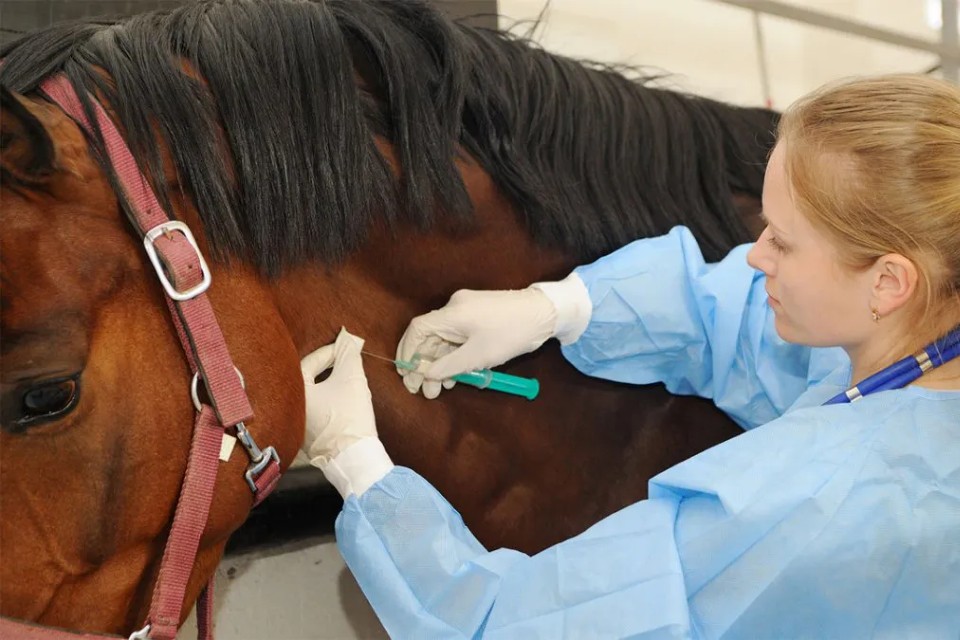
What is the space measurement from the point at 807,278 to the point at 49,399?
57 cm

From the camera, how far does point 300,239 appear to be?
667 millimetres

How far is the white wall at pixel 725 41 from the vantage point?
5.08 feet

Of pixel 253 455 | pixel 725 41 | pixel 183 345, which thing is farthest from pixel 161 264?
pixel 725 41

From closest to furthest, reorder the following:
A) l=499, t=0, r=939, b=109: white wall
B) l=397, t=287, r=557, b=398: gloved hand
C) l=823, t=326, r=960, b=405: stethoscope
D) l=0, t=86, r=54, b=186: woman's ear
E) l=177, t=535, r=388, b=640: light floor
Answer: l=0, t=86, r=54, b=186: woman's ear < l=823, t=326, r=960, b=405: stethoscope < l=397, t=287, r=557, b=398: gloved hand < l=177, t=535, r=388, b=640: light floor < l=499, t=0, r=939, b=109: white wall

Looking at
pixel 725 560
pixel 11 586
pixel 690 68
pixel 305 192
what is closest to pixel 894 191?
pixel 725 560

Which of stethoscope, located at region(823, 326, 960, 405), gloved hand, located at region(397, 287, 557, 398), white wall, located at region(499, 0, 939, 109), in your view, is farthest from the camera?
white wall, located at region(499, 0, 939, 109)

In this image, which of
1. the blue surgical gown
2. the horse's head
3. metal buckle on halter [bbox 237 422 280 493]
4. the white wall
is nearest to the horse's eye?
the horse's head

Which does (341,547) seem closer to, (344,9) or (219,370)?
(219,370)

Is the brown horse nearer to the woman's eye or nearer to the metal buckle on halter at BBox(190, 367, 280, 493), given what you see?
the metal buckle on halter at BBox(190, 367, 280, 493)

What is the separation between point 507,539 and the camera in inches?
32.7

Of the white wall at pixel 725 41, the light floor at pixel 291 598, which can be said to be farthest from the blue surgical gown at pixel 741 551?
the white wall at pixel 725 41

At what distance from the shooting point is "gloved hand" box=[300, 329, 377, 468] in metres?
0.72

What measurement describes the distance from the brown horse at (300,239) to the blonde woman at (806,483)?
3.9 inches

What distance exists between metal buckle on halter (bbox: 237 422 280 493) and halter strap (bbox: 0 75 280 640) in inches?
0.5
